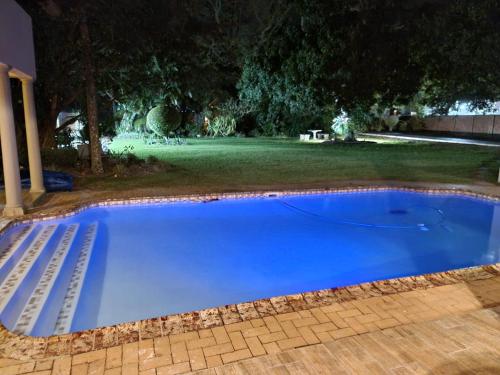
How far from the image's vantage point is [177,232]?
6621 millimetres

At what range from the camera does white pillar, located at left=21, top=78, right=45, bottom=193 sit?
7.25m

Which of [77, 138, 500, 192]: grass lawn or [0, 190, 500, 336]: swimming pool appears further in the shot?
[77, 138, 500, 192]: grass lawn

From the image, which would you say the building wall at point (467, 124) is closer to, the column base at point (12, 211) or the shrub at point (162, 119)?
the shrub at point (162, 119)

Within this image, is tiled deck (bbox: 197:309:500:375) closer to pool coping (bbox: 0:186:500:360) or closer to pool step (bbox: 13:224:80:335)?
pool coping (bbox: 0:186:500:360)

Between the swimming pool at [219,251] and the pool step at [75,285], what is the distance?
13mm

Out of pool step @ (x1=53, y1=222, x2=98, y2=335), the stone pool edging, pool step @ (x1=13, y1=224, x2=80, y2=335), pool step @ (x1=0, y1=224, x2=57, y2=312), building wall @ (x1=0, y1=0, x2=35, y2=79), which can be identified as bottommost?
pool step @ (x1=53, y1=222, x2=98, y2=335)

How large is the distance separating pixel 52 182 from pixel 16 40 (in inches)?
119

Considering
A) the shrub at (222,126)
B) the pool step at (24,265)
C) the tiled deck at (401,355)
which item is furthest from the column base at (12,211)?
the shrub at (222,126)

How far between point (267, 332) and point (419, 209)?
5.79 meters

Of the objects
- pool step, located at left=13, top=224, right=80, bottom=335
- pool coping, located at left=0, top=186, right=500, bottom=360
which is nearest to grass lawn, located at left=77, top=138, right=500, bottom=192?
pool step, located at left=13, top=224, right=80, bottom=335

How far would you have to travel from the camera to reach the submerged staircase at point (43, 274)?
12.2 ft

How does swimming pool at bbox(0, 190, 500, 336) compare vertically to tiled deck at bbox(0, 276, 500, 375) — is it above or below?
below

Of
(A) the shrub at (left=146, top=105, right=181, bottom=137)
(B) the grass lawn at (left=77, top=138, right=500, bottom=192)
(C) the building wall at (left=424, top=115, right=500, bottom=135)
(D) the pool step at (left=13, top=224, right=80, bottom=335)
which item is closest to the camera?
(D) the pool step at (left=13, top=224, right=80, bottom=335)

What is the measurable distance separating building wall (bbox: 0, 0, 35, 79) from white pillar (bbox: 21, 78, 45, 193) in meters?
0.33
